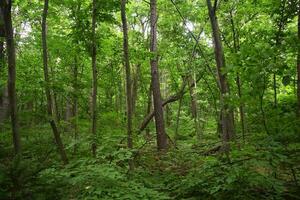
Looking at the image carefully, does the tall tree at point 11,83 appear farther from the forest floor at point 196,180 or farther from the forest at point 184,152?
the forest floor at point 196,180

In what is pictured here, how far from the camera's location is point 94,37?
8469mm

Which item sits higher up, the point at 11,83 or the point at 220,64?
the point at 220,64

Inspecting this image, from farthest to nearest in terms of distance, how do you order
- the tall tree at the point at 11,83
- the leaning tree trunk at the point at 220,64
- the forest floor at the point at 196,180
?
the leaning tree trunk at the point at 220,64
the tall tree at the point at 11,83
the forest floor at the point at 196,180

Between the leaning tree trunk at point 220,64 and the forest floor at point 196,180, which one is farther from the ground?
the leaning tree trunk at point 220,64

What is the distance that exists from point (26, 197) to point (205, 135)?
1517 cm

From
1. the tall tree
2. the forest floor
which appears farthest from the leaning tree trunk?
the tall tree

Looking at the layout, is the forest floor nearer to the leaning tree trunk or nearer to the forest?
the forest

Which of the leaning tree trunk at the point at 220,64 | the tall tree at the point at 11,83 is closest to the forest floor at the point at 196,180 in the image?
the tall tree at the point at 11,83

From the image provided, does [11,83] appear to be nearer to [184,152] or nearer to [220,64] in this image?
[220,64]

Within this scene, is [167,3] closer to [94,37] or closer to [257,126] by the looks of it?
[94,37]

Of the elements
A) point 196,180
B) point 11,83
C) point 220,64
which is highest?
point 220,64

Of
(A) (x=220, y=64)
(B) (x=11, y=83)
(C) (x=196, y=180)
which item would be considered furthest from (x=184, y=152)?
(B) (x=11, y=83)

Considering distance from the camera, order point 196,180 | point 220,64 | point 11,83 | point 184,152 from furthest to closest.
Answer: point 184,152 < point 220,64 < point 11,83 < point 196,180

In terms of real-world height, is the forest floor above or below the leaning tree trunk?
below
